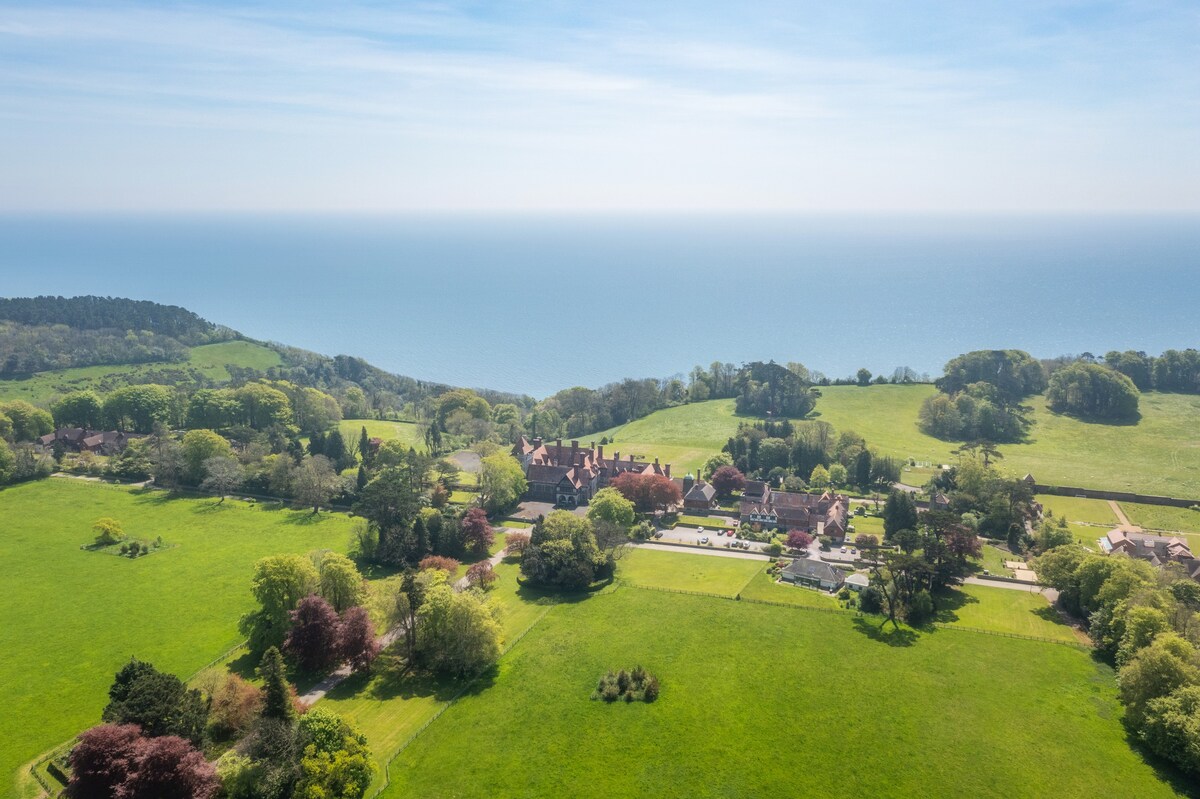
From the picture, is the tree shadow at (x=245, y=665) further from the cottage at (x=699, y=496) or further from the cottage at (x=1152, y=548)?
the cottage at (x=1152, y=548)

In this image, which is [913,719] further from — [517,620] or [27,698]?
[27,698]

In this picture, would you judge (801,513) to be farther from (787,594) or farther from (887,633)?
(887,633)

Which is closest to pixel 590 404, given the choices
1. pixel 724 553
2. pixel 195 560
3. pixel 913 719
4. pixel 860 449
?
pixel 860 449

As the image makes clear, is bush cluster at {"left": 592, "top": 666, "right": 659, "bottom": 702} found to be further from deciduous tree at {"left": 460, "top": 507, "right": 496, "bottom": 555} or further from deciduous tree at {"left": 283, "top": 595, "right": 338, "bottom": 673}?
deciduous tree at {"left": 460, "top": 507, "right": 496, "bottom": 555}

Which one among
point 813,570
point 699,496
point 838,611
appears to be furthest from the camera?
point 699,496

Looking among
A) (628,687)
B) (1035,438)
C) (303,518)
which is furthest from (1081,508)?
(303,518)

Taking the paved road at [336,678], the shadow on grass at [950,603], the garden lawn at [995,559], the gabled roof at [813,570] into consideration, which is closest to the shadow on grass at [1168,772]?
the shadow on grass at [950,603]
